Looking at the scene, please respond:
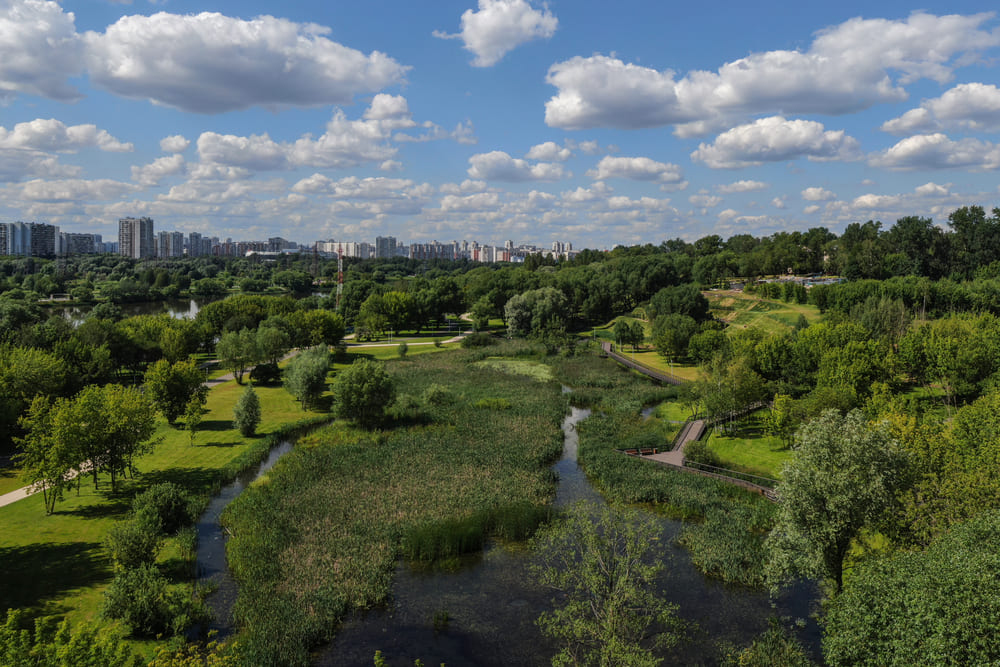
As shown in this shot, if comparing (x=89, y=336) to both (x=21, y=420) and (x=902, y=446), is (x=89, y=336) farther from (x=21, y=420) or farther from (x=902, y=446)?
(x=902, y=446)

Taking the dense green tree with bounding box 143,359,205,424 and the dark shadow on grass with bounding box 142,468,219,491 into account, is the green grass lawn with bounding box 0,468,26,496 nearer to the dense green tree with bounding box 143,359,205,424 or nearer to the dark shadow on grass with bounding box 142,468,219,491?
the dark shadow on grass with bounding box 142,468,219,491

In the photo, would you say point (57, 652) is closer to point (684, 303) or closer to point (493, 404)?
point (493, 404)

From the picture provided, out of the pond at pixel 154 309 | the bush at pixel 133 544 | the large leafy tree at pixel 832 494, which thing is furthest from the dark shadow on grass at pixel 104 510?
the pond at pixel 154 309

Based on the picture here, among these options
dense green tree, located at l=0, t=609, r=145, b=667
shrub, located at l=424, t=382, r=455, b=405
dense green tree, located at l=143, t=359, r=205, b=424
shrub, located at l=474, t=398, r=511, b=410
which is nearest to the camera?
dense green tree, located at l=0, t=609, r=145, b=667

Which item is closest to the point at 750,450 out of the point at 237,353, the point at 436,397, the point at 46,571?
the point at 436,397

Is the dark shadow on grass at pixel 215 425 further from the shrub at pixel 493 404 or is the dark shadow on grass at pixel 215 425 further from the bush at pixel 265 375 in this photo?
the shrub at pixel 493 404

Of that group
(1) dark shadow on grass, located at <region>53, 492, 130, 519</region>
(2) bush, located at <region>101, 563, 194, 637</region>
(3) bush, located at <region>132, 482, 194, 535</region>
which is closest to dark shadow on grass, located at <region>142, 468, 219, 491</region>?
(1) dark shadow on grass, located at <region>53, 492, 130, 519</region>
